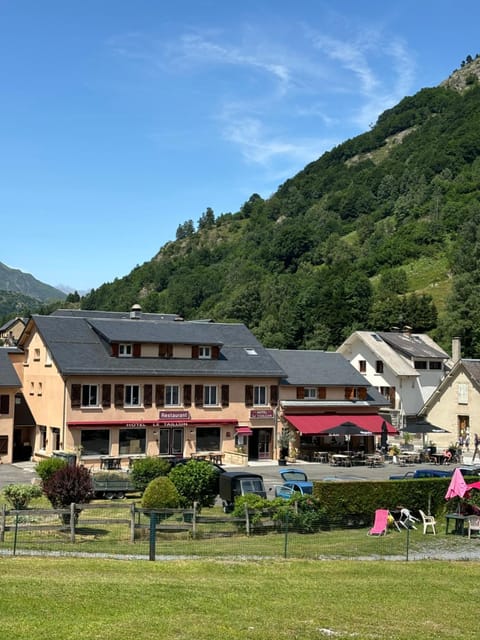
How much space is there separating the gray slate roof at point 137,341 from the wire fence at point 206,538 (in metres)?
21.6

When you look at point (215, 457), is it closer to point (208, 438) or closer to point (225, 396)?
point (208, 438)

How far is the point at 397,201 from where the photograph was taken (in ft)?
622

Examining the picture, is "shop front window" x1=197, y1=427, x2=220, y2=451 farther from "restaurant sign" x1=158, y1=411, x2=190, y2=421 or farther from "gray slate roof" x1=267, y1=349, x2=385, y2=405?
"gray slate roof" x1=267, y1=349, x2=385, y2=405

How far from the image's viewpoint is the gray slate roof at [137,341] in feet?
159

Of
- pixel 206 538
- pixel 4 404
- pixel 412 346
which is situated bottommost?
pixel 206 538

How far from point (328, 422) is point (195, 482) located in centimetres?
2600

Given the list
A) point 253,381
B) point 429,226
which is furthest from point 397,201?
point 253,381

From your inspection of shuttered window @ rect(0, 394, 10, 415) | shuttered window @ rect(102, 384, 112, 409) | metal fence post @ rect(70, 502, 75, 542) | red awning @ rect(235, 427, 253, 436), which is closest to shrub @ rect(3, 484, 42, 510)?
metal fence post @ rect(70, 502, 75, 542)

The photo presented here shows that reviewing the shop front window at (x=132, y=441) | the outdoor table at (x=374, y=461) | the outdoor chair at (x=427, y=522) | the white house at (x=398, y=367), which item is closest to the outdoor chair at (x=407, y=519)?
the outdoor chair at (x=427, y=522)

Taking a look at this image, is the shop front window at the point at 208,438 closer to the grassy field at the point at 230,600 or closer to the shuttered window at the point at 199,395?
the shuttered window at the point at 199,395

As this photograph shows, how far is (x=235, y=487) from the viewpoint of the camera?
99.0 feet

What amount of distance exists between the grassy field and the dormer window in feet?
109

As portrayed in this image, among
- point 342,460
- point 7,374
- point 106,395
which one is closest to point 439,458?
point 342,460

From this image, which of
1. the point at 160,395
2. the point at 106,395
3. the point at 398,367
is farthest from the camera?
the point at 398,367
